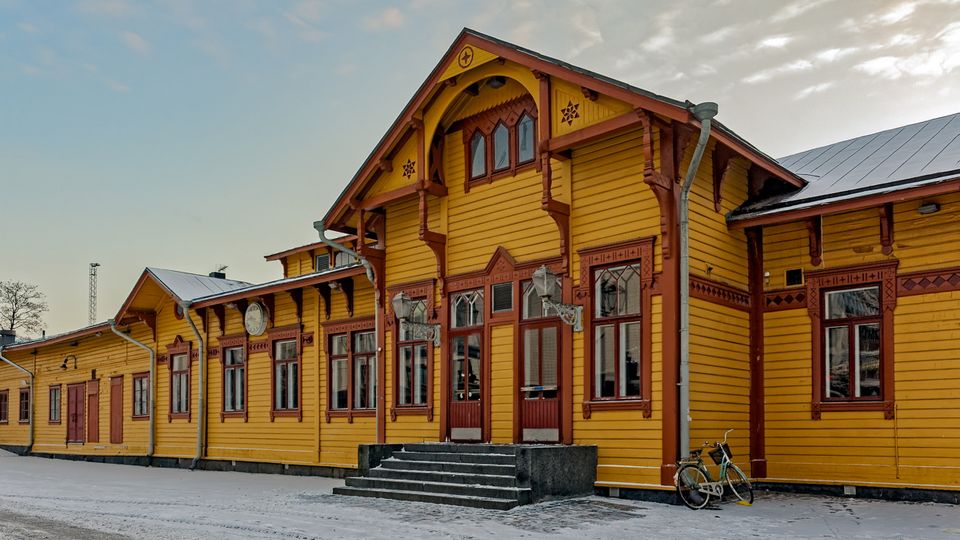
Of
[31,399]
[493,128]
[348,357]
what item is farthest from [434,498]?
[31,399]

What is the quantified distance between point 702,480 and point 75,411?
24001mm

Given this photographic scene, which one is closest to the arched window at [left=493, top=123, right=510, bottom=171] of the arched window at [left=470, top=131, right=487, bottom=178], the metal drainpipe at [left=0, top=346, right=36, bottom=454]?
the arched window at [left=470, top=131, right=487, bottom=178]

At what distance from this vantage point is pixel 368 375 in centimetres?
1914

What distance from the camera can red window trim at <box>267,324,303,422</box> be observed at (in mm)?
20719

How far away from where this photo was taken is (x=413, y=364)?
16891mm

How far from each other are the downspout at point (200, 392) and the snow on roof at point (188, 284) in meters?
0.54

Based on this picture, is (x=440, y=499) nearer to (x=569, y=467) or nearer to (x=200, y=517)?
(x=569, y=467)

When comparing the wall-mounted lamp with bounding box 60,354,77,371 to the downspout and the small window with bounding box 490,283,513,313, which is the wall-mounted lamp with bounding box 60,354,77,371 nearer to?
the downspout

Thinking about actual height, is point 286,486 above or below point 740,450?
below

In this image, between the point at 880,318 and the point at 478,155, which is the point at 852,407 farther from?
the point at 478,155

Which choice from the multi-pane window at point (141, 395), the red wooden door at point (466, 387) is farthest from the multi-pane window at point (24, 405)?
the red wooden door at point (466, 387)

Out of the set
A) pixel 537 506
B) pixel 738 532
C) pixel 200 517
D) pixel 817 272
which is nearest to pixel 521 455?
pixel 537 506

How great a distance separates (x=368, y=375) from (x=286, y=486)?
3.01m

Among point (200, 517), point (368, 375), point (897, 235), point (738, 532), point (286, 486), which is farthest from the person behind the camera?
point (368, 375)
